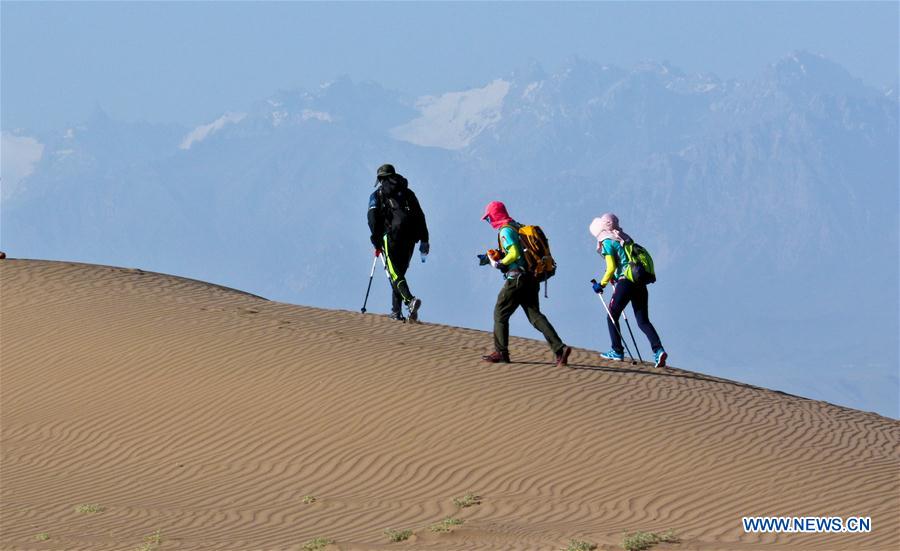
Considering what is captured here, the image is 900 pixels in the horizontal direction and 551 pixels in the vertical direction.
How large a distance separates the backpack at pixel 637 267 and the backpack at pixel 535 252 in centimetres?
153

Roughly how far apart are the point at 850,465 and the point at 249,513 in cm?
585

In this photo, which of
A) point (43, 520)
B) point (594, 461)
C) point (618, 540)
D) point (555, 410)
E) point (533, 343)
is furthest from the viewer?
point (533, 343)

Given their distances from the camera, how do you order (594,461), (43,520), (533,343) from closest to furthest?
(43,520) < (594,461) < (533,343)

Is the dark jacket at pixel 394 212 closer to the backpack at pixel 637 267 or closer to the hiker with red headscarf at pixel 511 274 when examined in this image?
the hiker with red headscarf at pixel 511 274

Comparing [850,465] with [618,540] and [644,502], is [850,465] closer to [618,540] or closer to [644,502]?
[644,502]

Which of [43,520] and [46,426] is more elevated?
[46,426]

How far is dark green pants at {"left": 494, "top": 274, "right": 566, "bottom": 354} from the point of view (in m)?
17.5

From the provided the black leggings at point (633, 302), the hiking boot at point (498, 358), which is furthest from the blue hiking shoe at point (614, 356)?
the hiking boot at point (498, 358)

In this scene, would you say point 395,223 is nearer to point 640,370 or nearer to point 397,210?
point 397,210

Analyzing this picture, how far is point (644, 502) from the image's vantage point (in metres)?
13.9

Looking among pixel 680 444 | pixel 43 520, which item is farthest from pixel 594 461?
pixel 43 520

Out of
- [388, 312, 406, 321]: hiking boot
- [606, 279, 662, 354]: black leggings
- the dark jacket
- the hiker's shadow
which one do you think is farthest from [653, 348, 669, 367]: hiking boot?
[388, 312, 406, 321]: hiking boot

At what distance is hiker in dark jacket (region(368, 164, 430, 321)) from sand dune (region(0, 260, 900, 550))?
0.94 metres

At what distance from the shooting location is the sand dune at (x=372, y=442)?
43.8ft
